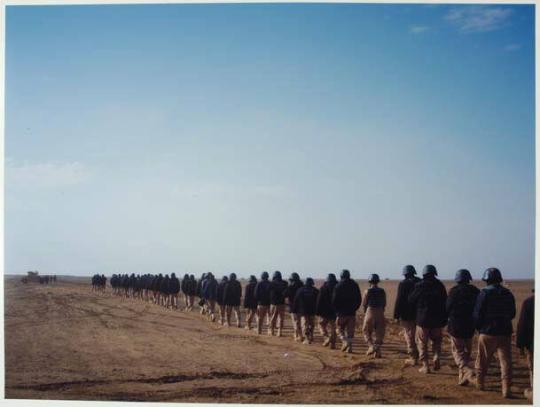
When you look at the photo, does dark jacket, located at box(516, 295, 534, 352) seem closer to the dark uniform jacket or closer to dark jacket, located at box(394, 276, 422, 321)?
dark jacket, located at box(394, 276, 422, 321)

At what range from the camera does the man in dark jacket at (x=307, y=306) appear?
15.4 m

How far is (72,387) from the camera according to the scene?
34.6 ft

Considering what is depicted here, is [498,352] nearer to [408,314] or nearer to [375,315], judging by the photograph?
[408,314]

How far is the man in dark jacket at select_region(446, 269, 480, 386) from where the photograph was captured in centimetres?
1080

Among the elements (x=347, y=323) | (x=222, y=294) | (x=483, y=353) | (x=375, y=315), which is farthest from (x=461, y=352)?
(x=222, y=294)

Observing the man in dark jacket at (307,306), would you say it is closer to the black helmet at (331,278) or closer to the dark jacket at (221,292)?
the black helmet at (331,278)

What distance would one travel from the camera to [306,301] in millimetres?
15484

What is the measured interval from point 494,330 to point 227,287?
11.5m

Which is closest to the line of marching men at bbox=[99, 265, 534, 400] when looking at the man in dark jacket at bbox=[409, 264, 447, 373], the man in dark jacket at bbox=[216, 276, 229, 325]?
the man in dark jacket at bbox=[409, 264, 447, 373]

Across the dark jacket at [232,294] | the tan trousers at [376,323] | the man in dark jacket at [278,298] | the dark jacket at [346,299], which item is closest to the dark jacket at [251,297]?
the man in dark jacket at [278,298]

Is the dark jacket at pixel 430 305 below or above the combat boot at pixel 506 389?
above

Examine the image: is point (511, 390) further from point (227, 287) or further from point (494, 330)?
point (227, 287)

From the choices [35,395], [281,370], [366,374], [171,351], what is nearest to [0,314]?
[35,395]

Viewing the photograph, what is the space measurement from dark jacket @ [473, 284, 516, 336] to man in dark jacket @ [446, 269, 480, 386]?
2.76ft
